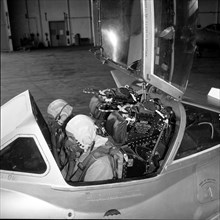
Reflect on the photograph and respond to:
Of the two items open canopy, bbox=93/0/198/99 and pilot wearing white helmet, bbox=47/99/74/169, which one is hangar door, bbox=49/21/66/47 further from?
pilot wearing white helmet, bbox=47/99/74/169

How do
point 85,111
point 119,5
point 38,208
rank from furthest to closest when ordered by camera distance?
point 85,111 → point 119,5 → point 38,208

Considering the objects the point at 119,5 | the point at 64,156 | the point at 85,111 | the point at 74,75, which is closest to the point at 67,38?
the point at 74,75

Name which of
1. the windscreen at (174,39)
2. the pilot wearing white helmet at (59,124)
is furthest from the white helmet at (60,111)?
the windscreen at (174,39)

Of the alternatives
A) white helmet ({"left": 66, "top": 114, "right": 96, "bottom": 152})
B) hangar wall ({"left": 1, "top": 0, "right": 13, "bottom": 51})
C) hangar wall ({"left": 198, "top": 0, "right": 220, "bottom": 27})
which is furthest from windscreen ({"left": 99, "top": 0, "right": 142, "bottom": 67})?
hangar wall ({"left": 198, "top": 0, "right": 220, "bottom": 27})

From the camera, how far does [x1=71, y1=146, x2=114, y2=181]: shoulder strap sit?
2127 millimetres

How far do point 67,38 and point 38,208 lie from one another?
22.3 metres

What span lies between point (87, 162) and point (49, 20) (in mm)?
22549

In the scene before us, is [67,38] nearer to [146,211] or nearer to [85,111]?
[85,111]

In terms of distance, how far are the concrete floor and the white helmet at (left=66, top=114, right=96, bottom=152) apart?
3984 millimetres

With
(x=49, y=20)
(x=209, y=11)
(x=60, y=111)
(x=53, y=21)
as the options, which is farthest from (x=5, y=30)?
(x=60, y=111)

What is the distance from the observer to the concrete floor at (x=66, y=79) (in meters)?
7.73

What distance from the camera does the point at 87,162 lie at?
2131 millimetres

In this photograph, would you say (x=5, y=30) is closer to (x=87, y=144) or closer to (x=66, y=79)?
(x=66, y=79)

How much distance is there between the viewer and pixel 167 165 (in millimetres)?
2152
